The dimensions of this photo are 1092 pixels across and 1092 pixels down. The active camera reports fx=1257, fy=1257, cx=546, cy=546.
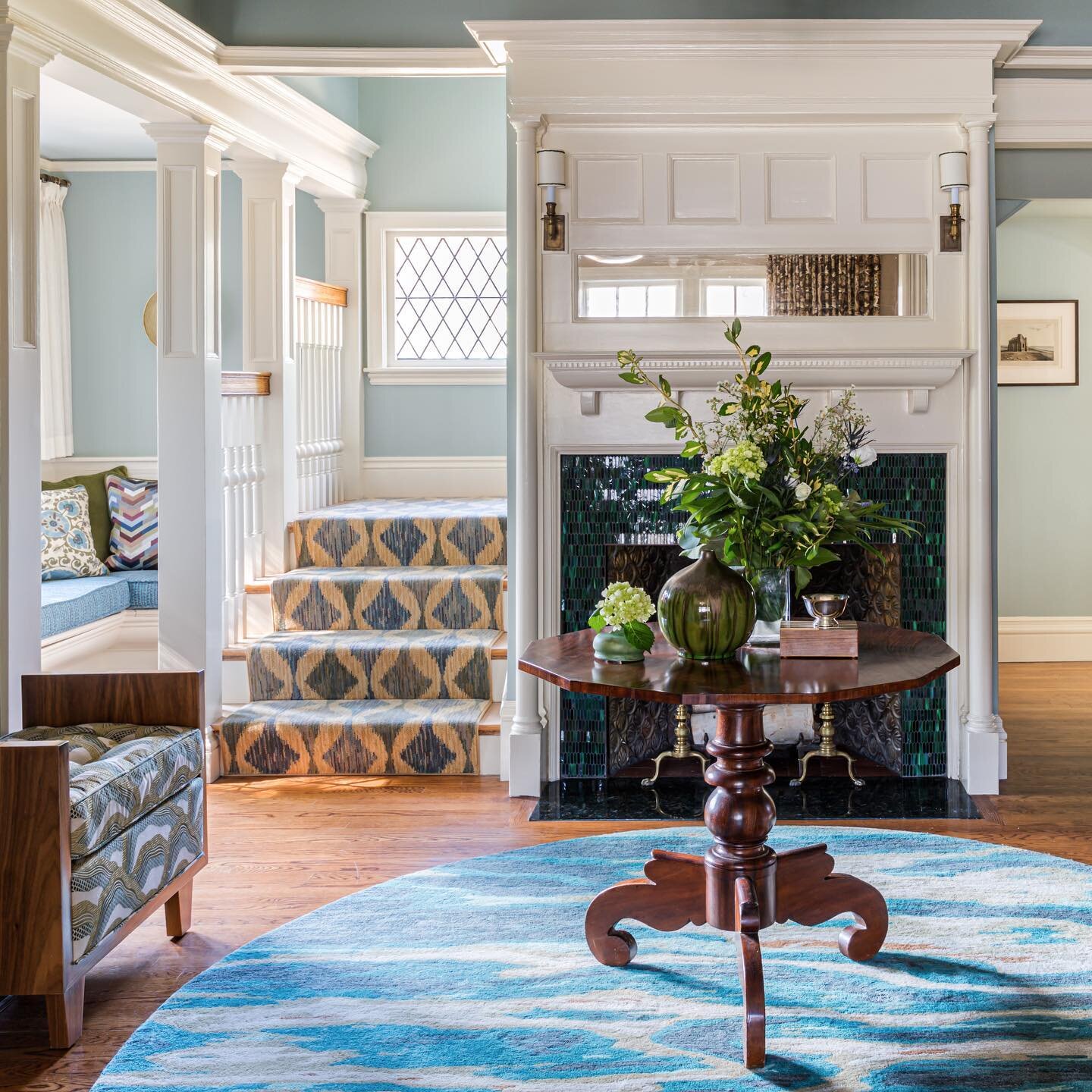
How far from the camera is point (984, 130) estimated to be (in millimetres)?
4242

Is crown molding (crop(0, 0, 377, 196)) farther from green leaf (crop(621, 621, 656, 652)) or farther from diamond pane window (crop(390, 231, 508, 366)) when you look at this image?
green leaf (crop(621, 621, 656, 652))

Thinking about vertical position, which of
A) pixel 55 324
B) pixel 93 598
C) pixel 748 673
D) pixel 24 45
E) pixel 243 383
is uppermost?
pixel 24 45

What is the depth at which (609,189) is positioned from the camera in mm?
4309

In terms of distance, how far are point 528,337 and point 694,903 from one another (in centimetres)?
210

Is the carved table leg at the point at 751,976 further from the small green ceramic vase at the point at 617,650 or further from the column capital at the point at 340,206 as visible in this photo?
the column capital at the point at 340,206

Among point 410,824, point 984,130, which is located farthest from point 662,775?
point 984,130

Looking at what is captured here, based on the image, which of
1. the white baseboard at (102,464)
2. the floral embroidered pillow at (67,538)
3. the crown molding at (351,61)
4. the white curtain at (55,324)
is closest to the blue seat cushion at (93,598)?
the floral embroidered pillow at (67,538)

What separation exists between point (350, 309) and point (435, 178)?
814mm

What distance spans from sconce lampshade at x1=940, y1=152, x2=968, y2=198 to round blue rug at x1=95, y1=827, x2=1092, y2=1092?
2213mm

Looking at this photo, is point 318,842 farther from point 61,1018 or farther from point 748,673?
point 748,673

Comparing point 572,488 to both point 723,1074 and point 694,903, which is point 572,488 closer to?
point 694,903

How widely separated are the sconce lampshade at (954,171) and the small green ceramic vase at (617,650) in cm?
232

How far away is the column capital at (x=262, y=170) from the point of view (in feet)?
17.7

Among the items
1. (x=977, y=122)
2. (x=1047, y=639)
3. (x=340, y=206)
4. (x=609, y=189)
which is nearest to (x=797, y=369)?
(x=609, y=189)
